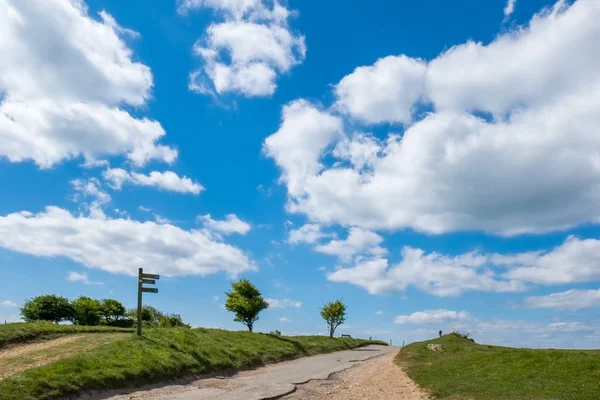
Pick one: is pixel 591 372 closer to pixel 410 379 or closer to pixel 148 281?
pixel 410 379

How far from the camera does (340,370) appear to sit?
25031 millimetres

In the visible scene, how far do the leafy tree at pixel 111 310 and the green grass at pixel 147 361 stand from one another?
30515 millimetres

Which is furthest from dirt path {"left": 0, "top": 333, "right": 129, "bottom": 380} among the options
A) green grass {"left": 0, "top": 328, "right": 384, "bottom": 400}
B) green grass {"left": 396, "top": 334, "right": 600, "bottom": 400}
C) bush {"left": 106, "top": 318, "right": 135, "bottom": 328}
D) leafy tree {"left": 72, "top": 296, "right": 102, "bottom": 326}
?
bush {"left": 106, "top": 318, "right": 135, "bottom": 328}

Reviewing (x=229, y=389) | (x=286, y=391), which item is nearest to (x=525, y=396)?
(x=286, y=391)

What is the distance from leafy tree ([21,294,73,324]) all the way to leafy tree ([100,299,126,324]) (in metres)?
9.41

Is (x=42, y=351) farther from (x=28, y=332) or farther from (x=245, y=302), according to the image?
(x=245, y=302)

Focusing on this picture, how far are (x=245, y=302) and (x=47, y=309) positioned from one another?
2191 cm

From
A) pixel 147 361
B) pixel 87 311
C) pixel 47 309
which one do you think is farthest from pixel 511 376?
pixel 87 311

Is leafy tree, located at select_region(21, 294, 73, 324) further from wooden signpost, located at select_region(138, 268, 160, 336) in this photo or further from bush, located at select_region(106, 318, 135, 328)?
wooden signpost, located at select_region(138, 268, 160, 336)

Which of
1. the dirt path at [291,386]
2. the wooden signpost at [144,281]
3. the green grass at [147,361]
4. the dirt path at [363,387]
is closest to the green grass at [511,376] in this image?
the dirt path at [363,387]

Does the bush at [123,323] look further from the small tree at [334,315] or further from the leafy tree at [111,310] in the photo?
the small tree at [334,315]

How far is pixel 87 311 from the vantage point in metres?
51.4

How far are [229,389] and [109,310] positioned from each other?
46136 millimetres

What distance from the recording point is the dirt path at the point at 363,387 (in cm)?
1684
